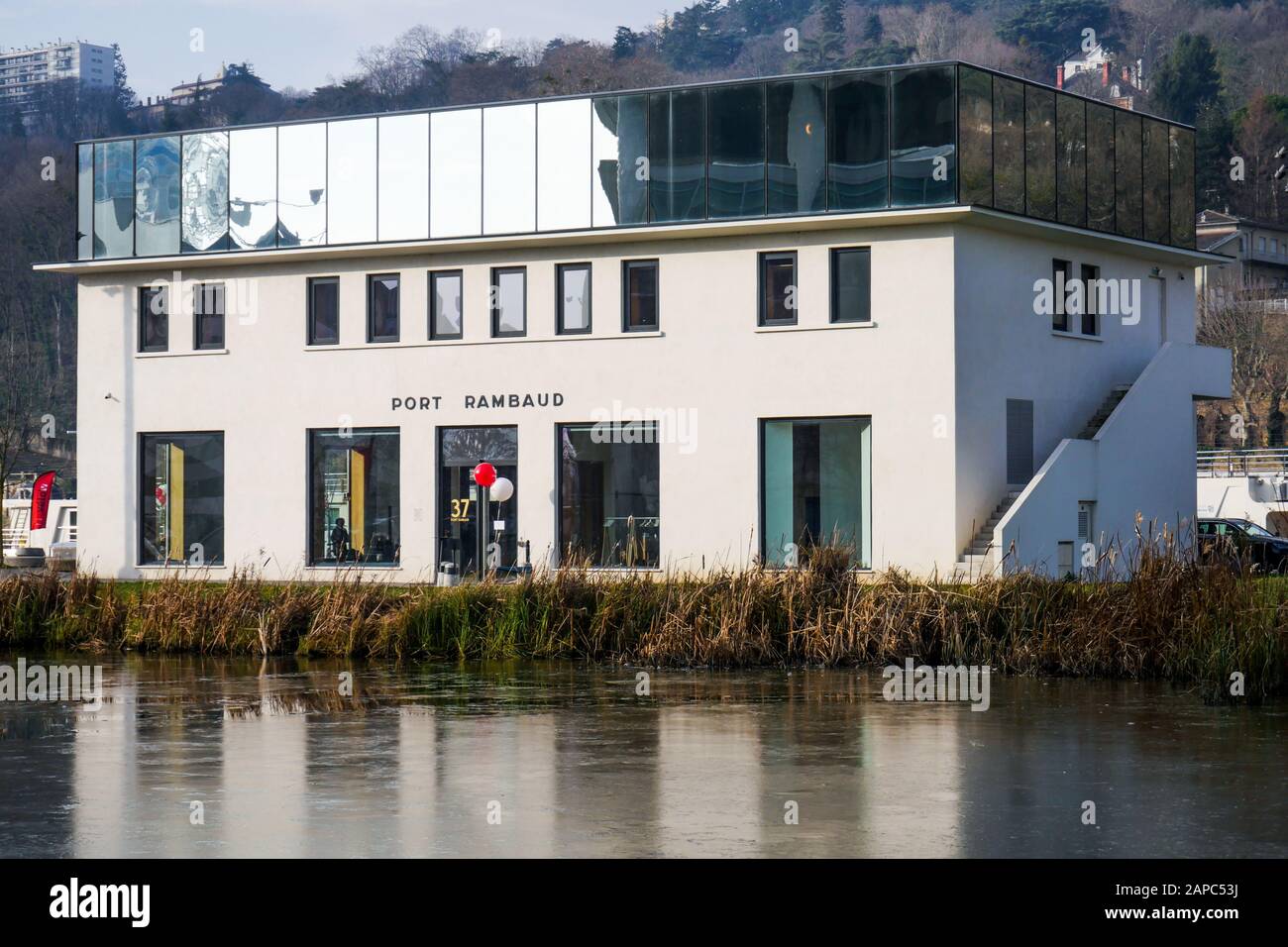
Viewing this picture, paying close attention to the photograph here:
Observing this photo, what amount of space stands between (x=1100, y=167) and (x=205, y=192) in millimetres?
20445

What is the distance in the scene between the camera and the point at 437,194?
133 ft

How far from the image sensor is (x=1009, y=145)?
38.2 meters

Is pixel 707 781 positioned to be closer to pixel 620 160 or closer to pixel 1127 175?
pixel 620 160

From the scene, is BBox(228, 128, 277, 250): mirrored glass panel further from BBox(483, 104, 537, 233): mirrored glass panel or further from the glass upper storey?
BBox(483, 104, 537, 233): mirrored glass panel

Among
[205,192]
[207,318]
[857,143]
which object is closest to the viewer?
[857,143]

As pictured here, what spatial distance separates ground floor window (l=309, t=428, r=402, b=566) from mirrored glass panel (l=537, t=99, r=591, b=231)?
6.19 m

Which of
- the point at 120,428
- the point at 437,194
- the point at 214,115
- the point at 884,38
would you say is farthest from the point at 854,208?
the point at 884,38

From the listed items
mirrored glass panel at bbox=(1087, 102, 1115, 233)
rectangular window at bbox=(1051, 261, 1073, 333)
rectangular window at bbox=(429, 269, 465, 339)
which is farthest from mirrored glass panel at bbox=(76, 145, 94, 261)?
mirrored glass panel at bbox=(1087, 102, 1115, 233)

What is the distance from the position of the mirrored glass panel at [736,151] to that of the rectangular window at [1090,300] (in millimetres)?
8513

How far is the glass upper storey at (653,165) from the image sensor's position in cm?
3703

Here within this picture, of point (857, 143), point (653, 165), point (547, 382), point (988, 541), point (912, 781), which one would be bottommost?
point (912, 781)

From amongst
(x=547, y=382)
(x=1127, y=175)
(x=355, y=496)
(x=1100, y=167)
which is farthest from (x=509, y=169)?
(x=1127, y=175)

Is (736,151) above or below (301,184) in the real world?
below

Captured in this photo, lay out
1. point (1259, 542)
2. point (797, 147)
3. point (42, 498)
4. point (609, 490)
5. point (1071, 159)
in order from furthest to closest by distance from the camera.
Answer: point (42, 498), point (1259, 542), point (1071, 159), point (609, 490), point (797, 147)
